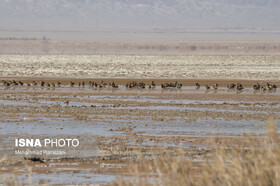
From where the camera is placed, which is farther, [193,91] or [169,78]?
[169,78]

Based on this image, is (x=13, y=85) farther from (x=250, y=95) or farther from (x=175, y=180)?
(x=175, y=180)

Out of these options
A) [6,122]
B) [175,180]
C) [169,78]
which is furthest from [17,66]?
[175,180]

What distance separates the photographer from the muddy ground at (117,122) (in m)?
11.5

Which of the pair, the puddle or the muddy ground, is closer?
the muddy ground

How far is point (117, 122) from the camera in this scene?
1825 cm

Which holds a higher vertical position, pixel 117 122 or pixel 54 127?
pixel 54 127

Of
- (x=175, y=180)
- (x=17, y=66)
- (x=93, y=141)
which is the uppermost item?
(x=175, y=180)

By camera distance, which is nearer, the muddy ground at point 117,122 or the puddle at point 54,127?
the muddy ground at point 117,122

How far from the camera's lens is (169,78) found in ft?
128

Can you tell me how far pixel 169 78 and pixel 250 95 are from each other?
37.2ft

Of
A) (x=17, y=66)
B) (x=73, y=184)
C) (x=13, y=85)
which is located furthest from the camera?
(x=17, y=66)

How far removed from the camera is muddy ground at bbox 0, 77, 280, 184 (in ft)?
37.8

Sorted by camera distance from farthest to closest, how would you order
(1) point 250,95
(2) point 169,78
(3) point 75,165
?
(2) point 169,78 < (1) point 250,95 < (3) point 75,165

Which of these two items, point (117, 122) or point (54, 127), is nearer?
point (54, 127)
